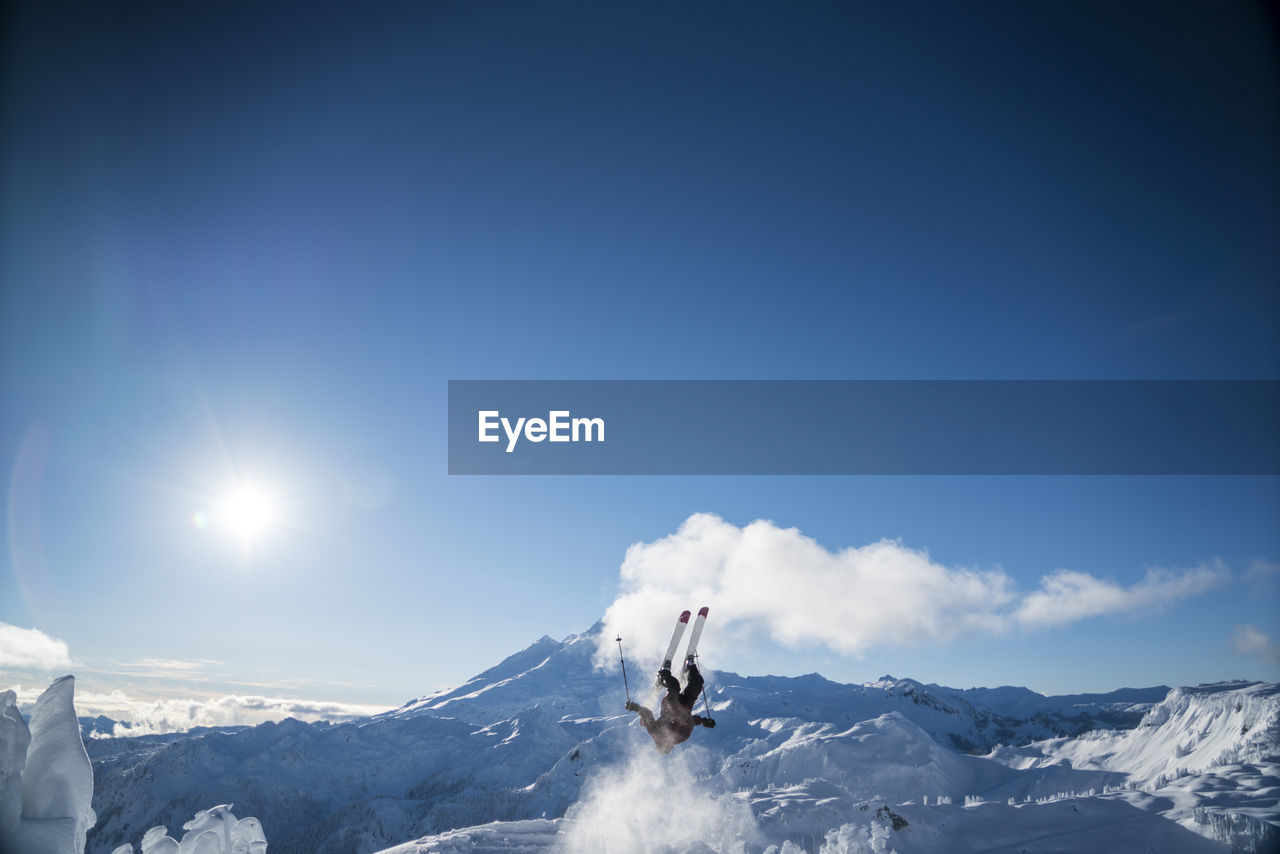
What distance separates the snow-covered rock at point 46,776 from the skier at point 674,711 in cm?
2146

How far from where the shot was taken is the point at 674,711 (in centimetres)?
2928

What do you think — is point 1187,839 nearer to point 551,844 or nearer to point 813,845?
point 813,845

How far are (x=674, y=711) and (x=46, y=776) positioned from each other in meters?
24.3

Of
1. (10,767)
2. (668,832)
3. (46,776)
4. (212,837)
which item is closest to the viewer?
(10,767)

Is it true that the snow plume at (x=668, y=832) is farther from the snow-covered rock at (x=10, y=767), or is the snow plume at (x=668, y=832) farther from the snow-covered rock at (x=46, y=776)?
the snow-covered rock at (x=10, y=767)

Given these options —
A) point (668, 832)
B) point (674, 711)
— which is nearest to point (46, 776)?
point (674, 711)

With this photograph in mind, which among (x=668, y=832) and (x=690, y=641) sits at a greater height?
(x=690, y=641)

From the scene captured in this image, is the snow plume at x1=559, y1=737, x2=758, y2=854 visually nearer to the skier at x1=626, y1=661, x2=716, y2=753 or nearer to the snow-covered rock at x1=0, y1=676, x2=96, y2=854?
the skier at x1=626, y1=661, x2=716, y2=753

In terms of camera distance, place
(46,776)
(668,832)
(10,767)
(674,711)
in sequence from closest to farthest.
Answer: (10,767)
(46,776)
(674,711)
(668,832)

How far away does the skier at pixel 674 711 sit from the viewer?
2906 centimetres

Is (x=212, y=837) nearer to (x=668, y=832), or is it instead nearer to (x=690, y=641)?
(x=690, y=641)

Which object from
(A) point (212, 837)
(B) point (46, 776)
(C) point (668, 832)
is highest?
(B) point (46, 776)

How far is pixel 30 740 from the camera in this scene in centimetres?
2378

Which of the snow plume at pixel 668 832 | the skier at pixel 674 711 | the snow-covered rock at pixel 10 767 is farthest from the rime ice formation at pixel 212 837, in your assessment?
the snow plume at pixel 668 832
